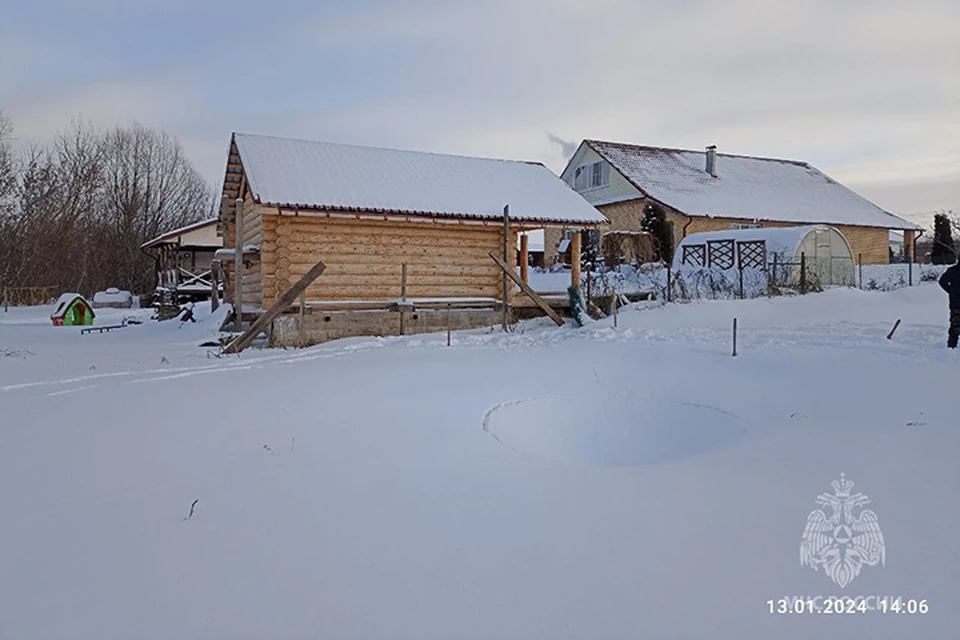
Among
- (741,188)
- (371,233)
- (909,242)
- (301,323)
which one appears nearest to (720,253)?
(741,188)

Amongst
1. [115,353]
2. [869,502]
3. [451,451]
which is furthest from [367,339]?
[869,502]

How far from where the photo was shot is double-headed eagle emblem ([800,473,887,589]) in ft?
11.9

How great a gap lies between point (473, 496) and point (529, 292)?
33.0 ft

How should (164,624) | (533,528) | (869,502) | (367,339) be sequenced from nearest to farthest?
(164,624), (533,528), (869,502), (367,339)

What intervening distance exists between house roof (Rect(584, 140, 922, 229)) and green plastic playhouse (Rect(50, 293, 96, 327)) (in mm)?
22374

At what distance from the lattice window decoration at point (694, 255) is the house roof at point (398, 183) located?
8.56 m

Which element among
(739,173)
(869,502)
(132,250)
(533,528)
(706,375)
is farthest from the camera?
(132,250)

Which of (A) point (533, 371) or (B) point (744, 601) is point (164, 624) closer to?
(B) point (744, 601)

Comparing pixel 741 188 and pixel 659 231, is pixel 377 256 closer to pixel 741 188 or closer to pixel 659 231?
pixel 659 231

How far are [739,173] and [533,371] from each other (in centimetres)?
2989

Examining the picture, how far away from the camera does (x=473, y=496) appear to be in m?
4.58

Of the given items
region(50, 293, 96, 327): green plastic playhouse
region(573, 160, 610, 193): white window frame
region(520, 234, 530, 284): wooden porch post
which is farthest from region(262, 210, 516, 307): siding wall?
region(573, 160, 610, 193): white window frame

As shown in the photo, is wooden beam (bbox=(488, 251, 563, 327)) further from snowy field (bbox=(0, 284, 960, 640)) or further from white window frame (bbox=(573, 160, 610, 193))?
white window frame (bbox=(573, 160, 610, 193))

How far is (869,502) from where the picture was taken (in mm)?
4379
